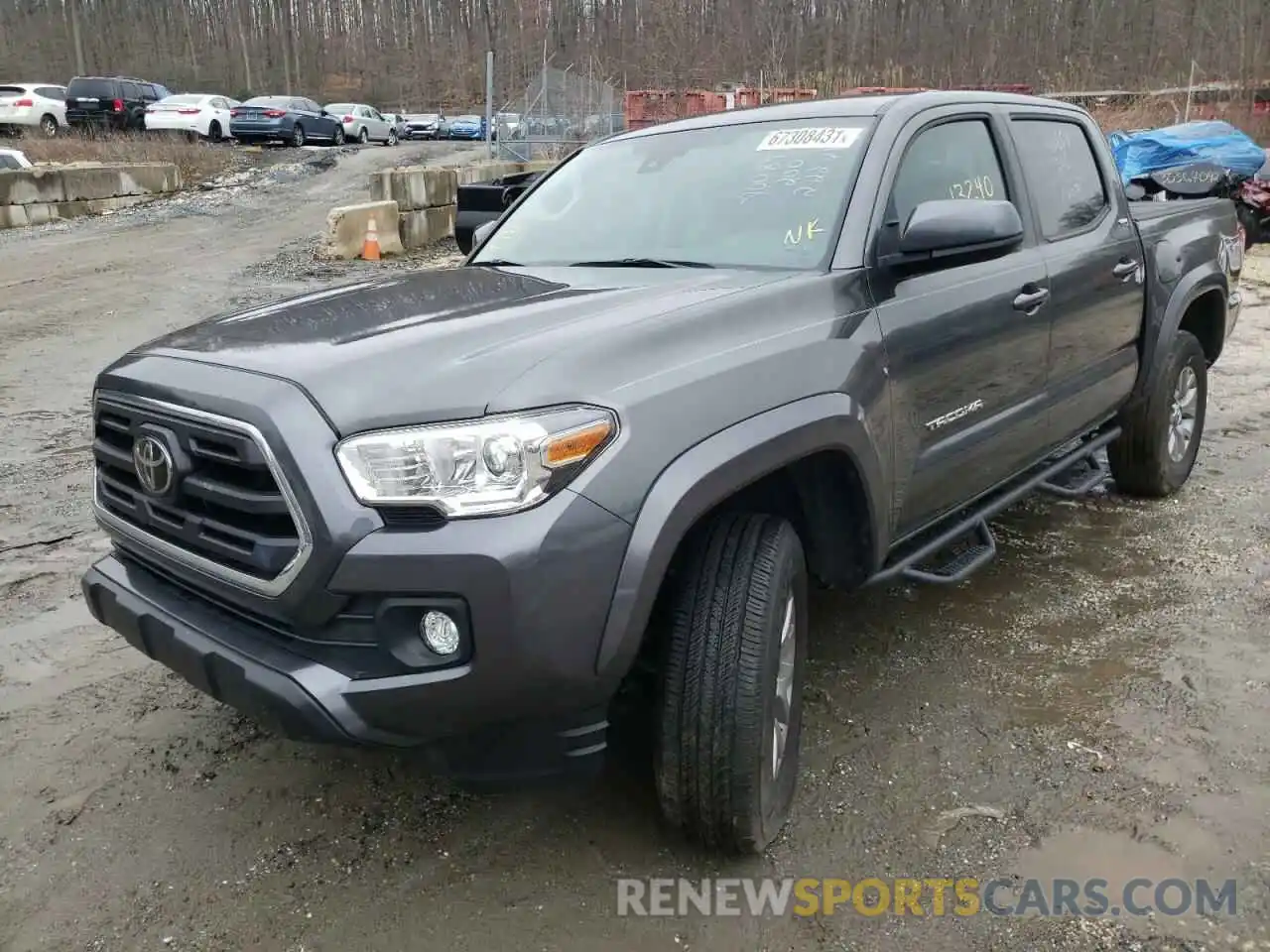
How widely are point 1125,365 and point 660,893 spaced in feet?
10.3

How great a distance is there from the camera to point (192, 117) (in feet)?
88.7

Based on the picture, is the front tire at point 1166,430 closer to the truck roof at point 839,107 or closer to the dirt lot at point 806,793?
the dirt lot at point 806,793

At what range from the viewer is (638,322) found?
2.37 metres

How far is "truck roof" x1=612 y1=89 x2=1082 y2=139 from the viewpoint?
332 cm

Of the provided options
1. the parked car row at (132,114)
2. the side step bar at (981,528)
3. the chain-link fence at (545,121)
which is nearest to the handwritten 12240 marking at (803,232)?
the side step bar at (981,528)

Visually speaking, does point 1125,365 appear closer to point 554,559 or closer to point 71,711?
point 554,559

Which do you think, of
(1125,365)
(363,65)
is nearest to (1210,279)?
(1125,365)

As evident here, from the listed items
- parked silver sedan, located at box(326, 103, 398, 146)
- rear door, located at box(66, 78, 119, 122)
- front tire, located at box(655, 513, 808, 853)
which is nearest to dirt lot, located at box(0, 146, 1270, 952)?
front tire, located at box(655, 513, 808, 853)

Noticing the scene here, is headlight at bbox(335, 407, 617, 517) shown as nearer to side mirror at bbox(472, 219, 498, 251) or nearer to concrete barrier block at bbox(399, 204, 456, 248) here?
side mirror at bbox(472, 219, 498, 251)

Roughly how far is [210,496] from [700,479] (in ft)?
3.47

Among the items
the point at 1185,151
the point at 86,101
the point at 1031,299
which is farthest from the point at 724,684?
the point at 86,101

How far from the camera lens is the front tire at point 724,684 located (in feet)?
7.49

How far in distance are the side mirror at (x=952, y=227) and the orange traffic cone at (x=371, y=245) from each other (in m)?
10.7

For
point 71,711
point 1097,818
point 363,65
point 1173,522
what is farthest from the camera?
point 363,65
